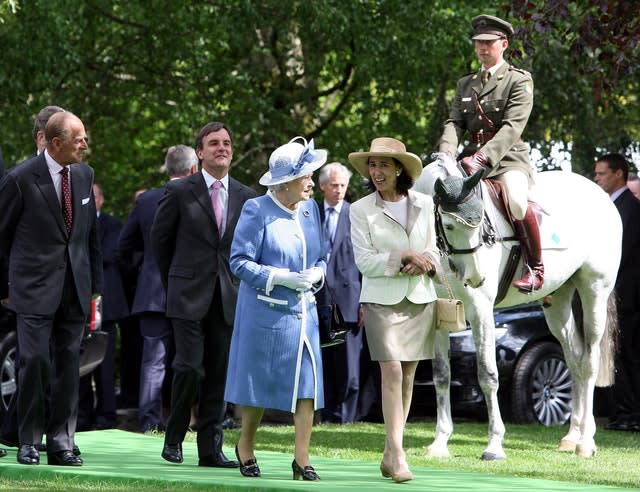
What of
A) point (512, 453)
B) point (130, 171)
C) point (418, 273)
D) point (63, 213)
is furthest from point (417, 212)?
point (130, 171)

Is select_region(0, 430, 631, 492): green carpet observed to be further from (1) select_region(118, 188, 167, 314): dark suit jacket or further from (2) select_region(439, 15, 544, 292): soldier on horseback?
(1) select_region(118, 188, 167, 314): dark suit jacket

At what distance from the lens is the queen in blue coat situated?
388 inches

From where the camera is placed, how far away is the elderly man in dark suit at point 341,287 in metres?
16.0

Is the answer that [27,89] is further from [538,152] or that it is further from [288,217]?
[288,217]

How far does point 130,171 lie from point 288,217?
1613cm

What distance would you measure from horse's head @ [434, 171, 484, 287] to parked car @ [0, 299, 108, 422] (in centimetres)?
388

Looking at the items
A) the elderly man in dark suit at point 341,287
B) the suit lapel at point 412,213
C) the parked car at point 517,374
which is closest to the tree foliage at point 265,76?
the parked car at point 517,374

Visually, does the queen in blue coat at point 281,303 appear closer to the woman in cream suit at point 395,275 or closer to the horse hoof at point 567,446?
the woman in cream suit at point 395,275

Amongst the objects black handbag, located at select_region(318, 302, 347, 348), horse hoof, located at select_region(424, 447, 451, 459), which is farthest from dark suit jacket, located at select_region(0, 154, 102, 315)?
horse hoof, located at select_region(424, 447, 451, 459)

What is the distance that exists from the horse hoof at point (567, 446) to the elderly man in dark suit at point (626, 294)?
268cm

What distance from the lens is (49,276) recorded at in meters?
10.6

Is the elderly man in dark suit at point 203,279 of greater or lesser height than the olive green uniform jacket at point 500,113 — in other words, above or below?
below

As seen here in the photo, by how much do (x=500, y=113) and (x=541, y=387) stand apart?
440 centimetres

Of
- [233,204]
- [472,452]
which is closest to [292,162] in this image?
[233,204]
